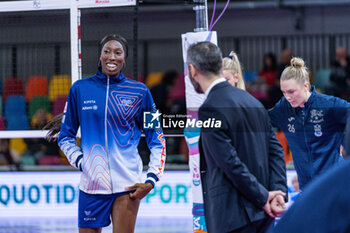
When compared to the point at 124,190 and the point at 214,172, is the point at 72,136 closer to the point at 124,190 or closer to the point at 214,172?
the point at 124,190

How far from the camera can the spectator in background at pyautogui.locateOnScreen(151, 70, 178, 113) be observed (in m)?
11.5

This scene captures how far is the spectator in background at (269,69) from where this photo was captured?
12.3 m

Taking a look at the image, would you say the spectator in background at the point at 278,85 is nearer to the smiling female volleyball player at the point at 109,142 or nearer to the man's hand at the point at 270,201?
the smiling female volleyball player at the point at 109,142

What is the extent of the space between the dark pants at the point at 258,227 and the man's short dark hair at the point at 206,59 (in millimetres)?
854

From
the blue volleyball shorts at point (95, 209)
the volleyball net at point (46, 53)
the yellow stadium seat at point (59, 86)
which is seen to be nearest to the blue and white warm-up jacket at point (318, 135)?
the blue volleyball shorts at point (95, 209)

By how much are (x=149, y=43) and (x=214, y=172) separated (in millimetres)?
10481

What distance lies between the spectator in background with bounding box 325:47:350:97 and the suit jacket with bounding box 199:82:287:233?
8375 millimetres

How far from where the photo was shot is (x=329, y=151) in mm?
4969

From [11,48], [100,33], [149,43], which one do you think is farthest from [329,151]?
[149,43]

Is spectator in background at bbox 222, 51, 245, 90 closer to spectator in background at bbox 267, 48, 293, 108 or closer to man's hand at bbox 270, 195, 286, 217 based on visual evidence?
man's hand at bbox 270, 195, 286, 217

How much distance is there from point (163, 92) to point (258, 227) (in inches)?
340

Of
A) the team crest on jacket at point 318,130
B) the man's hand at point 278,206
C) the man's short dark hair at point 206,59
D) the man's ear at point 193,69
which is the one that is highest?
the man's short dark hair at point 206,59

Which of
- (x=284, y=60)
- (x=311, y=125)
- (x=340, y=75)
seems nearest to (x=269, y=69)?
(x=284, y=60)

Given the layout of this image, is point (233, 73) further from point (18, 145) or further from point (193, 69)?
point (18, 145)
